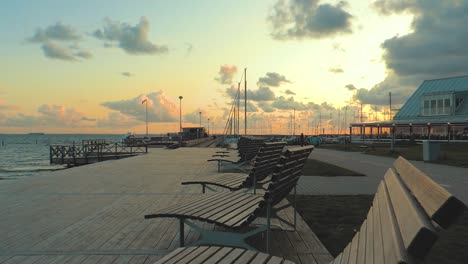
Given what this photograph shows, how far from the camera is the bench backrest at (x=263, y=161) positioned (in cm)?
546

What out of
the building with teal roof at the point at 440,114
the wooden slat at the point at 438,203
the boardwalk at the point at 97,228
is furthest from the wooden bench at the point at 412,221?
→ the building with teal roof at the point at 440,114

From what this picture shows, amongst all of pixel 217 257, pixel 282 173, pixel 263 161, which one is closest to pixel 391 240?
pixel 217 257

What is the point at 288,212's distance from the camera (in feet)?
21.5

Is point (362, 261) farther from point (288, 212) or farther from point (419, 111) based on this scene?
point (419, 111)

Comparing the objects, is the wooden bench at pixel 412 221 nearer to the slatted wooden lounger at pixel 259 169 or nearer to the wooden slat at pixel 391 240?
the wooden slat at pixel 391 240

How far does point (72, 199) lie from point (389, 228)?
7486mm

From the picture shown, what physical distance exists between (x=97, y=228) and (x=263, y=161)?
2.56 meters

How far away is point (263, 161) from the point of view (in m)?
5.59

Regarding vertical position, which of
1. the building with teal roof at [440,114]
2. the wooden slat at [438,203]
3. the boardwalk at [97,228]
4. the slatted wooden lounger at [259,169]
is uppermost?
the building with teal roof at [440,114]

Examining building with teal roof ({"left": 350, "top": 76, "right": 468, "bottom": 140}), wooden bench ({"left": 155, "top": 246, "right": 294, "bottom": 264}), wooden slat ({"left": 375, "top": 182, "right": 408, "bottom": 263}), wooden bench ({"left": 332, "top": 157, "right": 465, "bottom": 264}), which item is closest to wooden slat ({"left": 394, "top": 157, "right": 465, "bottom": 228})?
wooden bench ({"left": 332, "top": 157, "right": 465, "bottom": 264})

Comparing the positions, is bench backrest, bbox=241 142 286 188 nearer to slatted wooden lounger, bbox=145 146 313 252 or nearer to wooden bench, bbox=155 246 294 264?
slatted wooden lounger, bbox=145 146 313 252

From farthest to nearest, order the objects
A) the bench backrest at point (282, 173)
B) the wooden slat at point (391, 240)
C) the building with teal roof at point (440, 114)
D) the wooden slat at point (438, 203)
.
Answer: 1. the building with teal roof at point (440, 114)
2. the bench backrest at point (282, 173)
3. the wooden slat at point (391, 240)
4. the wooden slat at point (438, 203)

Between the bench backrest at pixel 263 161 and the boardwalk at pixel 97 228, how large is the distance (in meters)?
0.91

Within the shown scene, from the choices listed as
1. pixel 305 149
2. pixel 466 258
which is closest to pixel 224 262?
pixel 305 149
